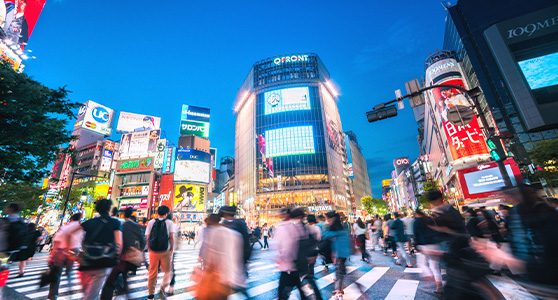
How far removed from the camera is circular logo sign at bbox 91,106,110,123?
54.0 m

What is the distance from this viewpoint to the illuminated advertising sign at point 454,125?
30.3 m

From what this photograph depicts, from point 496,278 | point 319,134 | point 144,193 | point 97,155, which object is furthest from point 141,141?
point 496,278

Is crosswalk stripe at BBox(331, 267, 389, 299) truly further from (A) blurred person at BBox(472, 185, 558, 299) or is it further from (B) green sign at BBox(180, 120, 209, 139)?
(B) green sign at BBox(180, 120, 209, 139)

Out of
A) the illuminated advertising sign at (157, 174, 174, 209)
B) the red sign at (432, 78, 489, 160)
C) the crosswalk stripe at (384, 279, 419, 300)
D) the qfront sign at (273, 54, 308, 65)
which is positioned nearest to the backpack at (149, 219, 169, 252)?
the crosswalk stripe at (384, 279, 419, 300)

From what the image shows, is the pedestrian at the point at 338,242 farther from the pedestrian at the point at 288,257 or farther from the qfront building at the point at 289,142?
the qfront building at the point at 289,142

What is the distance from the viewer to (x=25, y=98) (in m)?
10.0

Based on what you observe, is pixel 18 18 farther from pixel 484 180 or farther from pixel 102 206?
pixel 484 180

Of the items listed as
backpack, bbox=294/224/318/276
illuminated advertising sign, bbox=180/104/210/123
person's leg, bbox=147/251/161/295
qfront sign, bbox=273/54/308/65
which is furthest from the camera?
qfront sign, bbox=273/54/308/65

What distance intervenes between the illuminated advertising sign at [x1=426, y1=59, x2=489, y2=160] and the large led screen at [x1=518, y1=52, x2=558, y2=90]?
21.2ft

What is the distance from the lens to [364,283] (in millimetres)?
6535

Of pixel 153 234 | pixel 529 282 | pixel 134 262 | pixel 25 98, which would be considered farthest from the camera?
pixel 25 98

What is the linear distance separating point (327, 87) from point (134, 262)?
78.1 metres

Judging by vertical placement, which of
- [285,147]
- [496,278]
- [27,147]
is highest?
[285,147]

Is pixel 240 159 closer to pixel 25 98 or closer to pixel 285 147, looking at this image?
pixel 285 147
